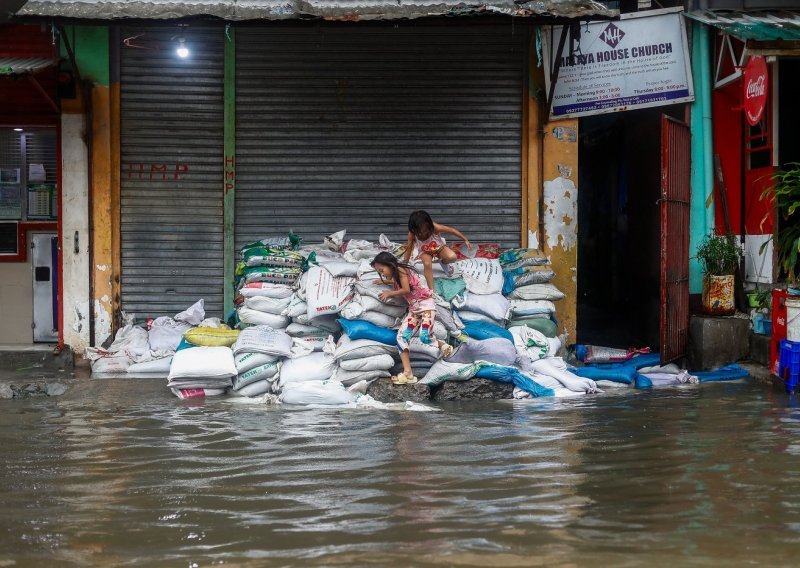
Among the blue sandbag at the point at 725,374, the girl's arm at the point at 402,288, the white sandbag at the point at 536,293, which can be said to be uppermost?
the girl's arm at the point at 402,288

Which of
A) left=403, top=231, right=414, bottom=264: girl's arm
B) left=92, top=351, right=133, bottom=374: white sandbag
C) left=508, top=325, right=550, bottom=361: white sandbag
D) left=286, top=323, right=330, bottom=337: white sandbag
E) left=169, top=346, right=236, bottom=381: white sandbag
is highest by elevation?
left=403, top=231, right=414, bottom=264: girl's arm

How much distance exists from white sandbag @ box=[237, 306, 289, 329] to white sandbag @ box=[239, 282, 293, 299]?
161 millimetres

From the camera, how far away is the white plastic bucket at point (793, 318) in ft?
27.8

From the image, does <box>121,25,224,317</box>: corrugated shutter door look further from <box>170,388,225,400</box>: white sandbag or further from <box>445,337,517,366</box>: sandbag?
<box>445,337,517,366</box>: sandbag

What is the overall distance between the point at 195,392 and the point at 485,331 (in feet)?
8.78

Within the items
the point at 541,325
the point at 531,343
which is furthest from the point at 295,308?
the point at 541,325

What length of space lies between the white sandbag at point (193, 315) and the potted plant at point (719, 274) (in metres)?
5.26

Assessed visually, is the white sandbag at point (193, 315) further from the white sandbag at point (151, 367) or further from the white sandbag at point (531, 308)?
the white sandbag at point (531, 308)

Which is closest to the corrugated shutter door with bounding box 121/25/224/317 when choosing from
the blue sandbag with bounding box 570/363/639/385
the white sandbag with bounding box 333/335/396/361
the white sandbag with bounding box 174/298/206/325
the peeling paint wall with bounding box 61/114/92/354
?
the white sandbag with bounding box 174/298/206/325

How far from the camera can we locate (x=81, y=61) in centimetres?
1034

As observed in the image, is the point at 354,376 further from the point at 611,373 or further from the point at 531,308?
the point at 611,373

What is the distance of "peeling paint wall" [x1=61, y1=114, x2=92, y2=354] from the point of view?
33.8ft

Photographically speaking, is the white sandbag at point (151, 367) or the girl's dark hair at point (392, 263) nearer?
the girl's dark hair at point (392, 263)

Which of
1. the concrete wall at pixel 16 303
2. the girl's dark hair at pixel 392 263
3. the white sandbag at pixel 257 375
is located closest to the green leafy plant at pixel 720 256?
the girl's dark hair at pixel 392 263
